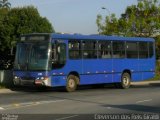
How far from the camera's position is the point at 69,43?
2517 centimetres

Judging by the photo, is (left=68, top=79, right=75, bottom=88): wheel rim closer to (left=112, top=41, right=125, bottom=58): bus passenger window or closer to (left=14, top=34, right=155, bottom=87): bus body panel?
(left=14, top=34, right=155, bottom=87): bus body panel

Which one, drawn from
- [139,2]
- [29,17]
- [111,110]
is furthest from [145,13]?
[111,110]

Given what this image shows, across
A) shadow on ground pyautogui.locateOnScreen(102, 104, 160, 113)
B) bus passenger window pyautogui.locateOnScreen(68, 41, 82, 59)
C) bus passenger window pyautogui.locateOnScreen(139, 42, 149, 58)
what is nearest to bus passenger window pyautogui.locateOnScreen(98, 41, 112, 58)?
bus passenger window pyautogui.locateOnScreen(68, 41, 82, 59)

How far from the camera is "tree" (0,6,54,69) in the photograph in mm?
32375

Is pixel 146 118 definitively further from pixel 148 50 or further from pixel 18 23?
pixel 18 23

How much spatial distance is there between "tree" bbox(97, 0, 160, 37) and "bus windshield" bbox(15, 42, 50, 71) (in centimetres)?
2553

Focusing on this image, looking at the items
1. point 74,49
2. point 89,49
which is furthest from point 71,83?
point 89,49

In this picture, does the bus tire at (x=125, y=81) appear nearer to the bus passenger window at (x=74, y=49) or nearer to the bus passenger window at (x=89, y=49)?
the bus passenger window at (x=89, y=49)

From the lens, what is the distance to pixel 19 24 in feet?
109

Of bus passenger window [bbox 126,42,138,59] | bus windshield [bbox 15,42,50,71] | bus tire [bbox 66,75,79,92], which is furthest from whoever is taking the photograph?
bus passenger window [bbox 126,42,138,59]

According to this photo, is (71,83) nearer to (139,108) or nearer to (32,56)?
(32,56)

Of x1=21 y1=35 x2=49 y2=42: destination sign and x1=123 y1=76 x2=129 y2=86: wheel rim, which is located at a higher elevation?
x1=21 y1=35 x2=49 y2=42: destination sign

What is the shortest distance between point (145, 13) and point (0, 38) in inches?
873

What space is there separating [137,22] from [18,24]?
19289mm
